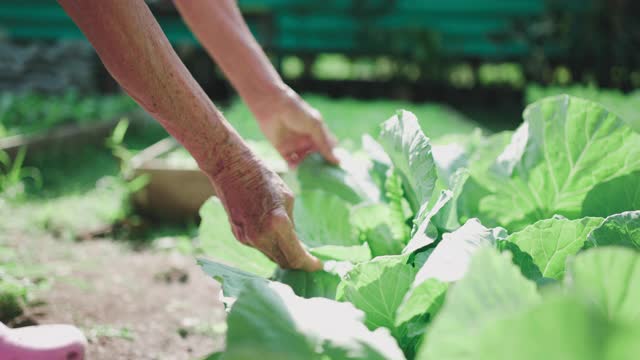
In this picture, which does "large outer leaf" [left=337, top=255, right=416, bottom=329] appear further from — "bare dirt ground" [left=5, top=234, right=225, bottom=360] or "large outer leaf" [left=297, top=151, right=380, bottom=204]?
"bare dirt ground" [left=5, top=234, right=225, bottom=360]

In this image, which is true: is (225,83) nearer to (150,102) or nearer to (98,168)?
(98,168)

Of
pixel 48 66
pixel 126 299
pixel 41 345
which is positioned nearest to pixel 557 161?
pixel 41 345

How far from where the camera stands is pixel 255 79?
145cm

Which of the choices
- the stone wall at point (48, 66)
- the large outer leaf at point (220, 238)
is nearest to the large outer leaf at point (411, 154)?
the large outer leaf at point (220, 238)

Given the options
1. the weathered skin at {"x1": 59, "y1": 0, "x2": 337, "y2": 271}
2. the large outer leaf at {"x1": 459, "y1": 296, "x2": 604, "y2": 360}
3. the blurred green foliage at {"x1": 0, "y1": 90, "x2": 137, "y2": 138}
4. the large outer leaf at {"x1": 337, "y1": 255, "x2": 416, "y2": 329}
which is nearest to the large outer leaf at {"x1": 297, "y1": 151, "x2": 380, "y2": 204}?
the weathered skin at {"x1": 59, "y1": 0, "x2": 337, "y2": 271}

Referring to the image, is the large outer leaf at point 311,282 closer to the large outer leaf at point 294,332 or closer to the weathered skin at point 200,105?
the weathered skin at point 200,105

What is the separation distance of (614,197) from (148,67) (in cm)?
81

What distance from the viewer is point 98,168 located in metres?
3.85

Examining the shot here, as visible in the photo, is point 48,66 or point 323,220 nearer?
point 323,220

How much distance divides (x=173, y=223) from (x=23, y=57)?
16.4 ft

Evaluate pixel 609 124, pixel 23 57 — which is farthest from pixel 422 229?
pixel 23 57

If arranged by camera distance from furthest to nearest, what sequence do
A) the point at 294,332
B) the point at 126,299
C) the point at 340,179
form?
the point at 126,299
the point at 340,179
the point at 294,332

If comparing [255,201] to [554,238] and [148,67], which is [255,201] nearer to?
[148,67]

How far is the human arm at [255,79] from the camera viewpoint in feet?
4.61
